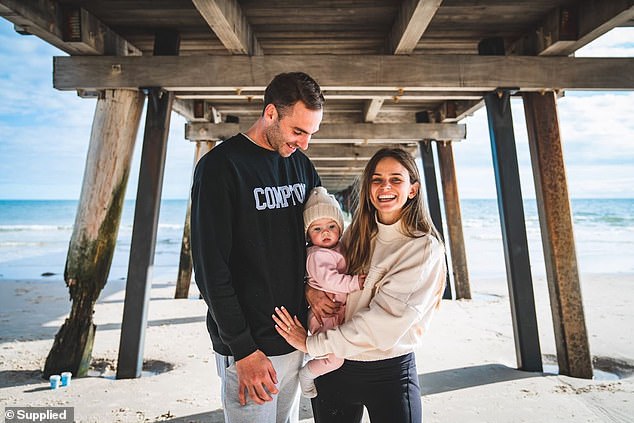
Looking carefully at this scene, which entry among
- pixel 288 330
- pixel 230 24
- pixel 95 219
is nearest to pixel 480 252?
pixel 95 219

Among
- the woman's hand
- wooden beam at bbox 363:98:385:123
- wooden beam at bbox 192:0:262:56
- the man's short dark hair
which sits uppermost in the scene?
wooden beam at bbox 363:98:385:123

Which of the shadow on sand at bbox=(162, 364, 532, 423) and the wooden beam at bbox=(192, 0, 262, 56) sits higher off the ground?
the wooden beam at bbox=(192, 0, 262, 56)

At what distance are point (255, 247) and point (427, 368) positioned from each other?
332 cm

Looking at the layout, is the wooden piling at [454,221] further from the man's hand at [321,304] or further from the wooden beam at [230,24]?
the man's hand at [321,304]

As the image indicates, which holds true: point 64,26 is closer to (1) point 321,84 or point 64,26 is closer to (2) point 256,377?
(1) point 321,84

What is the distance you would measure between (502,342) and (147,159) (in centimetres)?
444

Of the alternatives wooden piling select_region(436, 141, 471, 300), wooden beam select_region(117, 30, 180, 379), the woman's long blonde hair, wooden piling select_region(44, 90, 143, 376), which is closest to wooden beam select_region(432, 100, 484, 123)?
wooden piling select_region(436, 141, 471, 300)

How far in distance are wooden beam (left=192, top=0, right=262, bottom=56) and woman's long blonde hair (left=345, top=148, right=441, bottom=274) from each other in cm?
199

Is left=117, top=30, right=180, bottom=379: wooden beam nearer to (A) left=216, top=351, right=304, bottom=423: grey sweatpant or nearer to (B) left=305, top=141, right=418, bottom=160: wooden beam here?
(A) left=216, top=351, right=304, bottom=423: grey sweatpant

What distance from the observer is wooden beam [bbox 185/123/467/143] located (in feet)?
24.9

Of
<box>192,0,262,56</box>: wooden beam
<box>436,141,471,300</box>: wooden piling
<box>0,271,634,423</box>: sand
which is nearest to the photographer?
<box>192,0,262,56</box>: wooden beam

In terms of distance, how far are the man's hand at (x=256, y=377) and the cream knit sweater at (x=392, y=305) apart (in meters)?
0.20

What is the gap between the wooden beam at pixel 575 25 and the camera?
11.8 feet

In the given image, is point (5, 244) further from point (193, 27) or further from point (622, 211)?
point (622, 211)
